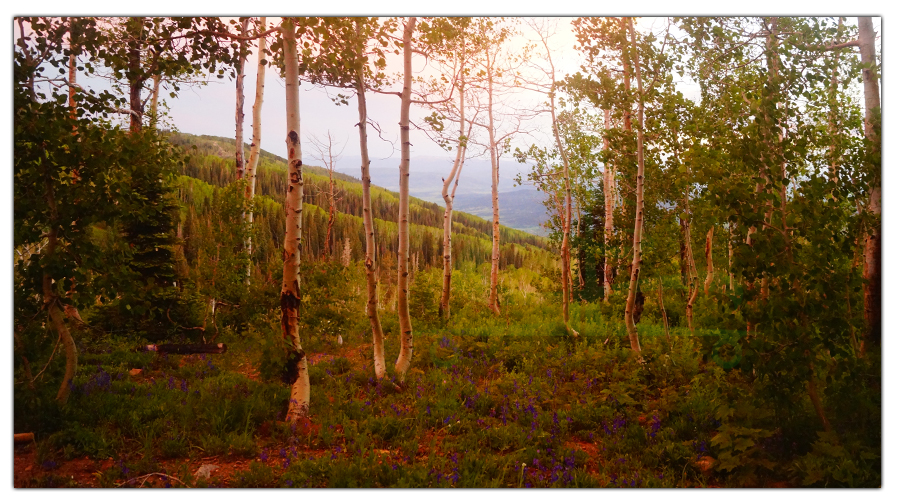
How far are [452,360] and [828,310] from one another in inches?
157

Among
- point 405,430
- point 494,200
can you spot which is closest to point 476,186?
point 494,200

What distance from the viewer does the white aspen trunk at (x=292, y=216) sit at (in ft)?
13.7

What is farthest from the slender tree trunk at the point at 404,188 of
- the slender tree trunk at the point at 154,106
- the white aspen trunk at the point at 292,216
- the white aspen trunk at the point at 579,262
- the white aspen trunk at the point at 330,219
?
the white aspen trunk at the point at 579,262

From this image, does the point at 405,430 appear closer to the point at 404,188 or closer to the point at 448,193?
the point at 404,188

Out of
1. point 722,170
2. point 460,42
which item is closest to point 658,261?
point 722,170

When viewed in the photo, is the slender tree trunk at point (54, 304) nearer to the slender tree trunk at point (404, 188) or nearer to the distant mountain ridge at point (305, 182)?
the distant mountain ridge at point (305, 182)

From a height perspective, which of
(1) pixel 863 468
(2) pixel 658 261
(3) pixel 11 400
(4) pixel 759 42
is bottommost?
(1) pixel 863 468

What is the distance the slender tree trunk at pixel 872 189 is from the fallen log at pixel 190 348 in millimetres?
7124

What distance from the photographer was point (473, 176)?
9.43m

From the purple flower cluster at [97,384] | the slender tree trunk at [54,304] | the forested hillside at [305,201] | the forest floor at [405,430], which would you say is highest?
the forested hillside at [305,201]

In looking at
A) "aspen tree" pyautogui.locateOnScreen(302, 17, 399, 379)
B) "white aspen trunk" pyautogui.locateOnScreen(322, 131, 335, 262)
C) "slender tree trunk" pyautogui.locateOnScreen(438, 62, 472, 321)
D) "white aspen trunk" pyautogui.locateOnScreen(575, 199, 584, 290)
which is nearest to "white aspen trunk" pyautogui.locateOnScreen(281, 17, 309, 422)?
"aspen tree" pyautogui.locateOnScreen(302, 17, 399, 379)

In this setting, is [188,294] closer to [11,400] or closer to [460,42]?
[11,400]

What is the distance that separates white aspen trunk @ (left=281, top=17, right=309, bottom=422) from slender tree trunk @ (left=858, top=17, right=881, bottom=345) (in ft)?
16.2

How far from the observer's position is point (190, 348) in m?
6.14
